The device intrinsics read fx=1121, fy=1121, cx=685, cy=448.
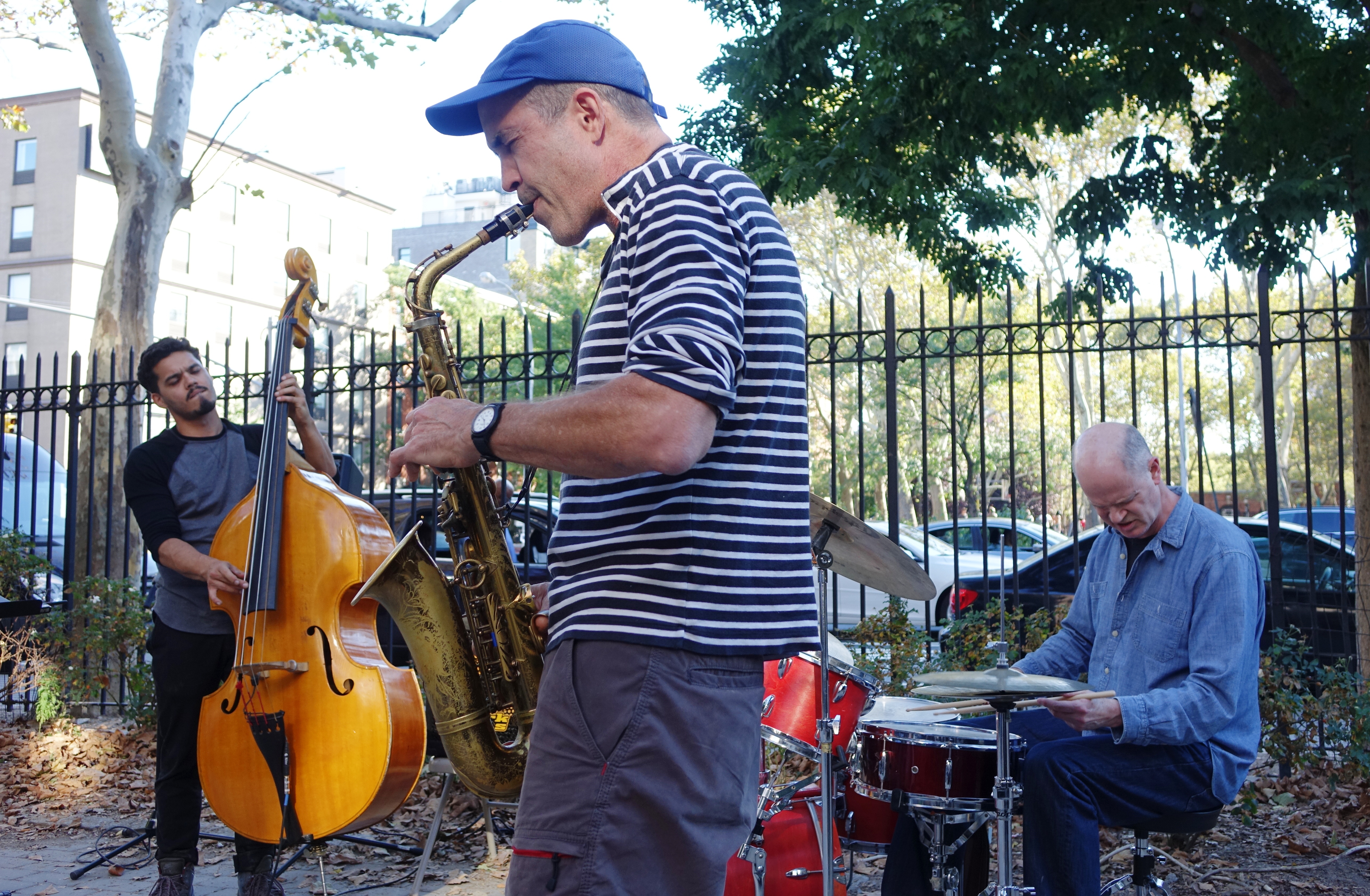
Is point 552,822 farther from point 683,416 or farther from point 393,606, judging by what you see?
point 393,606

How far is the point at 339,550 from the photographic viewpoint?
154 inches

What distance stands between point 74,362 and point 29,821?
356 centimetres

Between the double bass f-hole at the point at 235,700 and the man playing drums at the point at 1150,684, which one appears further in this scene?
the double bass f-hole at the point at 235,700

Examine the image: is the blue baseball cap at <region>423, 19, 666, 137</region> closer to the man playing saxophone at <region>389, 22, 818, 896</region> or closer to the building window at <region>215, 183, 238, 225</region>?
the man playing saxophone at <region>389, 22, 818, 896</region>

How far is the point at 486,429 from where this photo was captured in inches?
63.5

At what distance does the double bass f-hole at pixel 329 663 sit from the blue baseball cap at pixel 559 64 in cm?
245

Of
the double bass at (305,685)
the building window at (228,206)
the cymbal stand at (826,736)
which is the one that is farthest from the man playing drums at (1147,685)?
the building window at (228,206)

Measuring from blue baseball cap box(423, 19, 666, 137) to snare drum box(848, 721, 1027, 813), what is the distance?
2.61m

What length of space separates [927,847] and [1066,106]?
5529 mm

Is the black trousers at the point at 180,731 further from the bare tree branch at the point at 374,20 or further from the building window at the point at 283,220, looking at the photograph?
the building window at the point at 283,220

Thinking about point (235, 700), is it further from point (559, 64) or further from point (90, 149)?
point (90, 149)

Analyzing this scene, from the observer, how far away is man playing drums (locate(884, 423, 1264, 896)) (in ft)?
11.4

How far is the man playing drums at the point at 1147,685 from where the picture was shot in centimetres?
347

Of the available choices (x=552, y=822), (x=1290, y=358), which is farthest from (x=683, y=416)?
(x=1290, y=358)
